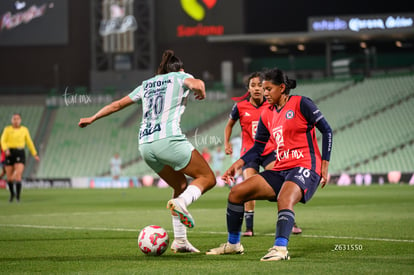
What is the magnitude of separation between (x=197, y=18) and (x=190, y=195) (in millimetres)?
36318

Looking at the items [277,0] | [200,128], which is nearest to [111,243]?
[200,128]

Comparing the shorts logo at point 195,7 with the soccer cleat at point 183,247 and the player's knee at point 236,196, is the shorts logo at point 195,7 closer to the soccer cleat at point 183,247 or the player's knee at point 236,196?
the soccer cleat at point 183,247

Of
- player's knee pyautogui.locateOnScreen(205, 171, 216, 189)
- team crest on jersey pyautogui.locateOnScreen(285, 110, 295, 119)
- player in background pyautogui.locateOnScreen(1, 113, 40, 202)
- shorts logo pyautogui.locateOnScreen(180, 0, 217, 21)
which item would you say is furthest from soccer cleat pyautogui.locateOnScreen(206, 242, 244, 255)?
shorts logo pyautogui.locateOnScreen(180, 0, 217, 21)

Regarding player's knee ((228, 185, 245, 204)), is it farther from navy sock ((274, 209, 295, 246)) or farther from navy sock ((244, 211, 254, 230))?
navy sock ((244, 211, 254, 230))

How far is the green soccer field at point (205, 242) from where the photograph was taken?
8.02 meters

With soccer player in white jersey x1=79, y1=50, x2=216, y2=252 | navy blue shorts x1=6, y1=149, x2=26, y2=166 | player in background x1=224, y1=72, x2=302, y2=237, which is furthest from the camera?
navy blue shorts x1=6, y1=149, x2=26, y2=166

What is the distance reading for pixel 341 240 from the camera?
1088 centimetres

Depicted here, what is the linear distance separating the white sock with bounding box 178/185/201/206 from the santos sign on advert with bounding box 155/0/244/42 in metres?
35.5

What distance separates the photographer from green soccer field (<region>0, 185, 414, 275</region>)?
802cm

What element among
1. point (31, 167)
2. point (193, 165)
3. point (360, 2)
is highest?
point (360, 2)

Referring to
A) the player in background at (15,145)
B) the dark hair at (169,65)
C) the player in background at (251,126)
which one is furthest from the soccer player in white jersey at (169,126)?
the player in background at (15,145)

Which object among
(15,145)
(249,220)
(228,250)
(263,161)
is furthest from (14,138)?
(228,250)

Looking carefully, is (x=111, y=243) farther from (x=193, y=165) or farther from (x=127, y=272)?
(x=127, y=272)

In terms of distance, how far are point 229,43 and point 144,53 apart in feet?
15.8
